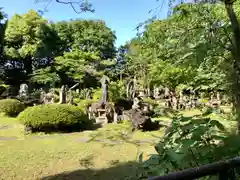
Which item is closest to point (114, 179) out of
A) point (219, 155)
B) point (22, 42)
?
point (219, 155)

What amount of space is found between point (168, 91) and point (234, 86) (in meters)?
14.5

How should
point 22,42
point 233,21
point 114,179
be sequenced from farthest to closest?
1. point 22,42
2. point 114,179
3. point 233,21

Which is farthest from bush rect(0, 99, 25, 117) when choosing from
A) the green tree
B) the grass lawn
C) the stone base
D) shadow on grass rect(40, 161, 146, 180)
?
the green tree

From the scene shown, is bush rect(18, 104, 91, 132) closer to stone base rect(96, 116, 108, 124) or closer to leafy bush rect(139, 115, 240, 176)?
stone base rect(96, 116, 108, 124)

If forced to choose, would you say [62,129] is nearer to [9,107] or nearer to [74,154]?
[74,154]

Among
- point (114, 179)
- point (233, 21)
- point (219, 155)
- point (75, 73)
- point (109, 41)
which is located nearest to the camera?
point (219, 155)

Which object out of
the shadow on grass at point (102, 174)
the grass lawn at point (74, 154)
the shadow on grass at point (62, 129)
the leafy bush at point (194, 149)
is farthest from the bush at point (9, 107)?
the leafy bush at point (194, 149)

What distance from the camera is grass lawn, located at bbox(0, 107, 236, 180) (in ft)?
14.7

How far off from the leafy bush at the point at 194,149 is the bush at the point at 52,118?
6487 millimetres

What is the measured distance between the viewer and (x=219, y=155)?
1.50m

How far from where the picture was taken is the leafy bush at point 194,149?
146cm

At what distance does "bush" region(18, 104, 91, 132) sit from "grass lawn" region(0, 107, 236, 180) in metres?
0.34

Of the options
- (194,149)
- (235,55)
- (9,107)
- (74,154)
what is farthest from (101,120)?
(194,149)

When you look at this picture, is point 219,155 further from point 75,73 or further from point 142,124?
point 75,73
